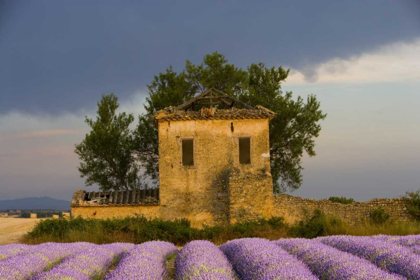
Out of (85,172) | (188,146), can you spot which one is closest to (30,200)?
(85,172)

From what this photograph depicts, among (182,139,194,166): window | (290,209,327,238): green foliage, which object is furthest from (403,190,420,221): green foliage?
(182,139,194,166): window

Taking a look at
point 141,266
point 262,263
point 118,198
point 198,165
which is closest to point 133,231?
point 118,198

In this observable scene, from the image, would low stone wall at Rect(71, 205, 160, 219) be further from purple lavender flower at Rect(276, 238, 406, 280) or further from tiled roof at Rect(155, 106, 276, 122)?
purple lavender flower at Rect(276, 238, 406, 280)

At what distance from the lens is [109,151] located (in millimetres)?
26219

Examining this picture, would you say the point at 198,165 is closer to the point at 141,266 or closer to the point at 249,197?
the point at 249,197

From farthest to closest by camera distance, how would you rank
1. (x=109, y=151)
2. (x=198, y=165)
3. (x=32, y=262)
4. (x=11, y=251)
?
(x=109, y=151), (x=198, y=165), (x=11, y=251), (x=32, y=262)

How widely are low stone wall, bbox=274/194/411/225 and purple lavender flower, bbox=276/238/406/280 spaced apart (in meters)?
9.70


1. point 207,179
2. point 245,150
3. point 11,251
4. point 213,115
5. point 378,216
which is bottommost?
point 378,216

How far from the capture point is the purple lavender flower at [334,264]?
20.3 feet

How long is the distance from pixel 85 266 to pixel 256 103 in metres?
19.1

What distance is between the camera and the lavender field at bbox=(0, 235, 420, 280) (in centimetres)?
648

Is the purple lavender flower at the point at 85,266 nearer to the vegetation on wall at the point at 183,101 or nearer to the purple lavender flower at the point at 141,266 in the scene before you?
the purple lavender flower at the point at 141,266

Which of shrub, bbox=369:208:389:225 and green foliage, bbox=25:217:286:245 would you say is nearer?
green foliage, bbox=25:217:286:245

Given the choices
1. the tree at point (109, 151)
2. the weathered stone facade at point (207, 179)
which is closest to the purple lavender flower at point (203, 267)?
the weathered stone facade at point (207, 179)
